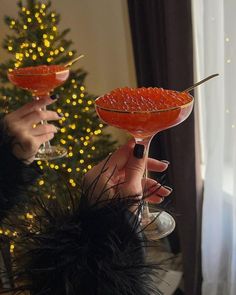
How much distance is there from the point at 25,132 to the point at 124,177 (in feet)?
1.01

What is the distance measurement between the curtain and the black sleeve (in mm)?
838

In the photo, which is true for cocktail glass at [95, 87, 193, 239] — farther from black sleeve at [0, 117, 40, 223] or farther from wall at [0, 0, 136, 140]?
wall at [0, 0, 136, 140]

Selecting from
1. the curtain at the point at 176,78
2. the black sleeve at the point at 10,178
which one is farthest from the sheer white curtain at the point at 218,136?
the black sleeve at the point at 10,178

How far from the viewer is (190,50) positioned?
58.9 inches

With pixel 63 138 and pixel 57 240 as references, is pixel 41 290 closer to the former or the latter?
pixel 57 240

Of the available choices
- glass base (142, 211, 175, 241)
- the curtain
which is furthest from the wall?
glass base (142, 211, 175, 241)

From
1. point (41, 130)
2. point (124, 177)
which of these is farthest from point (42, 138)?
point (124, 177)

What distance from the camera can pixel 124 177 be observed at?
0.85 m

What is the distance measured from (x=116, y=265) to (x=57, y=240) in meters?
0.11

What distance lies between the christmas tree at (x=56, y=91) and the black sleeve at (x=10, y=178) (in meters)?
0.85

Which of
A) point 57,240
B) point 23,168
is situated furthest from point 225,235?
point 57,240

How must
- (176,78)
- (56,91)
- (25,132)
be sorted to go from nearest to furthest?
1. (25,132)
2. (176,78)
3. (56,91)

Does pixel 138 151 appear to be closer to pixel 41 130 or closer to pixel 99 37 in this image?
pixel 41 130

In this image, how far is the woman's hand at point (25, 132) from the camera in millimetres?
942
